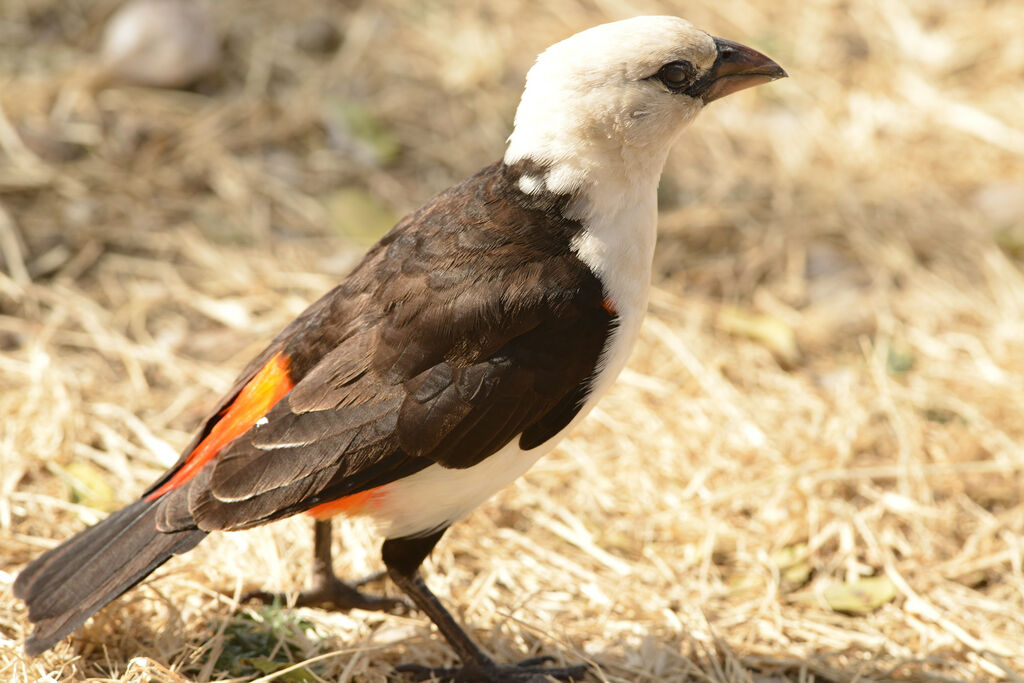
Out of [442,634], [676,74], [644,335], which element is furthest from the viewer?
[644,335]

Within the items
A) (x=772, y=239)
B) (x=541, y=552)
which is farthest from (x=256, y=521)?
(x=772, y=239)

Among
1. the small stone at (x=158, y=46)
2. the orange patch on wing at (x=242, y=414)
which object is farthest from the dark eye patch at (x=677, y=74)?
the small stone at (x=158, y=46)

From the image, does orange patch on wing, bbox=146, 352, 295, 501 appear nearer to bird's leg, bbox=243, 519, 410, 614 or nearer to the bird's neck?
bird's leg, bbox=243, 519, 410, 614

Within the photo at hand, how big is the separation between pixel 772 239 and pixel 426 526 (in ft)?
9.22

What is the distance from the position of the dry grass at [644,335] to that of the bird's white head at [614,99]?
1381 mm

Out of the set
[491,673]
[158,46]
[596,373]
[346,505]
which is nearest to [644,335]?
[596,373]

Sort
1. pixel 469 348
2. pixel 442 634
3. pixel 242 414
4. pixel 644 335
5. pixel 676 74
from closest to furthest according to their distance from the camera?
pixel 469 348 → pixel 676 74 → pixel 242 414 → pixel 442 634 → pixel 644 335

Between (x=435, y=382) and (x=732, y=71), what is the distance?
1.16m

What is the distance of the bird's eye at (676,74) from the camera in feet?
9.35

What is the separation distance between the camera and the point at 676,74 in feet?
9.39

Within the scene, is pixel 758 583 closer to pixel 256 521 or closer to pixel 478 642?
pixel 478 642

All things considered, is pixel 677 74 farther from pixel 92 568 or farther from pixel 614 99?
pixel 92 568

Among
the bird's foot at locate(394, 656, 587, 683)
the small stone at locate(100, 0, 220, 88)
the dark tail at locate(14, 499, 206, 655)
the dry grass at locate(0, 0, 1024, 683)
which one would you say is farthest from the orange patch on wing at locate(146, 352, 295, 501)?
the small stone at locate(100, 0, 220, 88)

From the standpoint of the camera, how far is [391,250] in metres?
3.02
